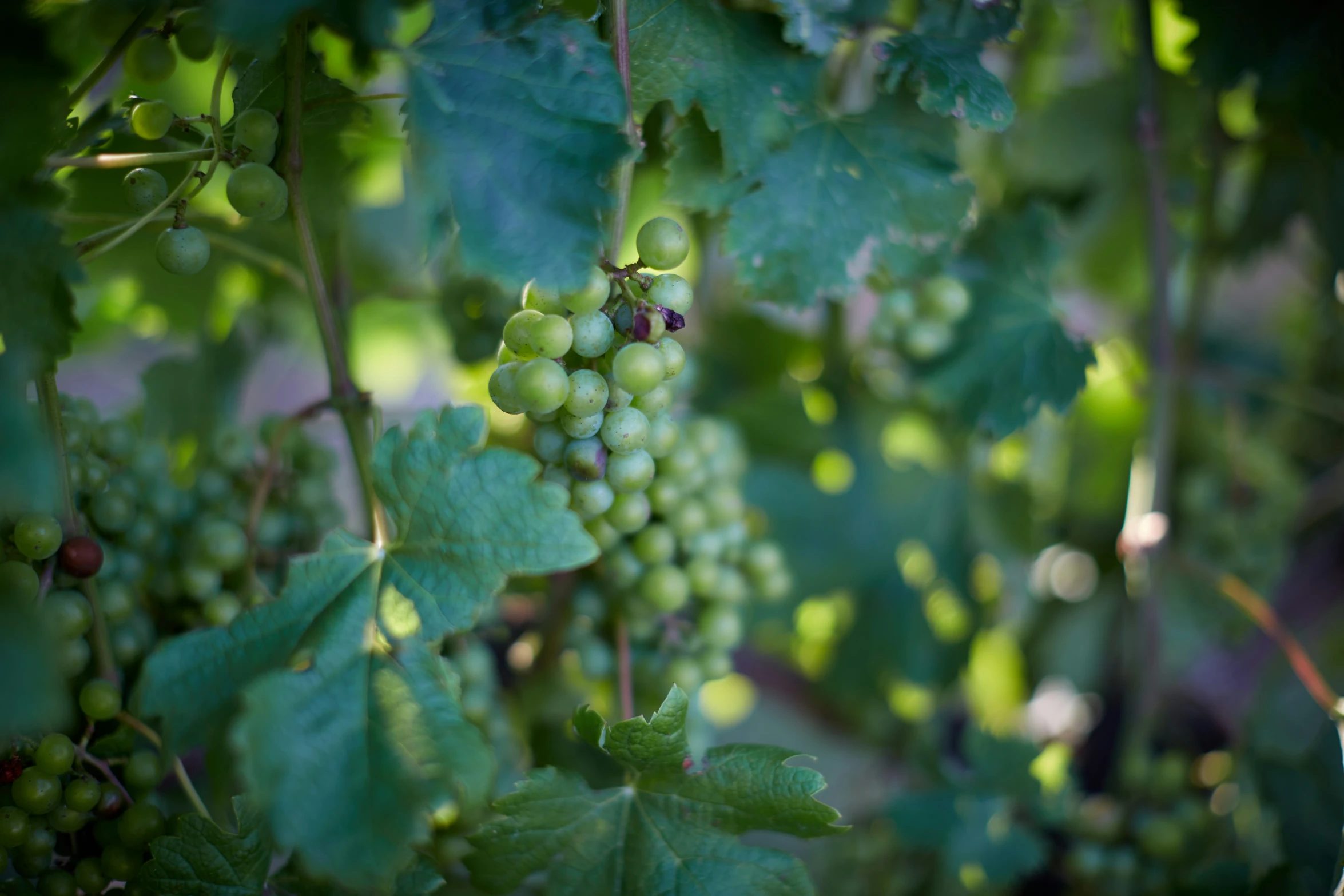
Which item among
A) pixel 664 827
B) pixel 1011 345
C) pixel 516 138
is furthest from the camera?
pixel 1011 345

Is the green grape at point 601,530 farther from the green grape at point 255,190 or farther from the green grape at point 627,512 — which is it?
the green grape at point 255,190

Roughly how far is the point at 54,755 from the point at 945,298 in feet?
2.40

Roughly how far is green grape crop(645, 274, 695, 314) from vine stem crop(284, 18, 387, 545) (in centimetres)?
18

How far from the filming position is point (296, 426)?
25.3 inches

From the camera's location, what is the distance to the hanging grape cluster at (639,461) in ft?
1.50

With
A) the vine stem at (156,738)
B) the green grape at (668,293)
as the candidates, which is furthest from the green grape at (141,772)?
the green grape at (668,293)

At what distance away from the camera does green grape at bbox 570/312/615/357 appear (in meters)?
0.46

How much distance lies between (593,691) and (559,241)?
511mm

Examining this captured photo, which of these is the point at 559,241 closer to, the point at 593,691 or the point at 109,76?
the point at 593,691

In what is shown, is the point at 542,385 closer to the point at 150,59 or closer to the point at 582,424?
the point at 582,424

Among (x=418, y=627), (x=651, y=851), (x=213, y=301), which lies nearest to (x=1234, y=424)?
(x=651, y=851)

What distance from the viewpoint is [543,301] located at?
1.54ft

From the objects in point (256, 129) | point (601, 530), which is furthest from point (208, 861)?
point (256, 129)

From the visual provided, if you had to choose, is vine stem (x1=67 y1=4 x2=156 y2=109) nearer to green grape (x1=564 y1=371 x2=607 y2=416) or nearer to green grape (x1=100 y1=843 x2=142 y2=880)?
green grape (x1=564 y1=371 x2=607 y2=416)
